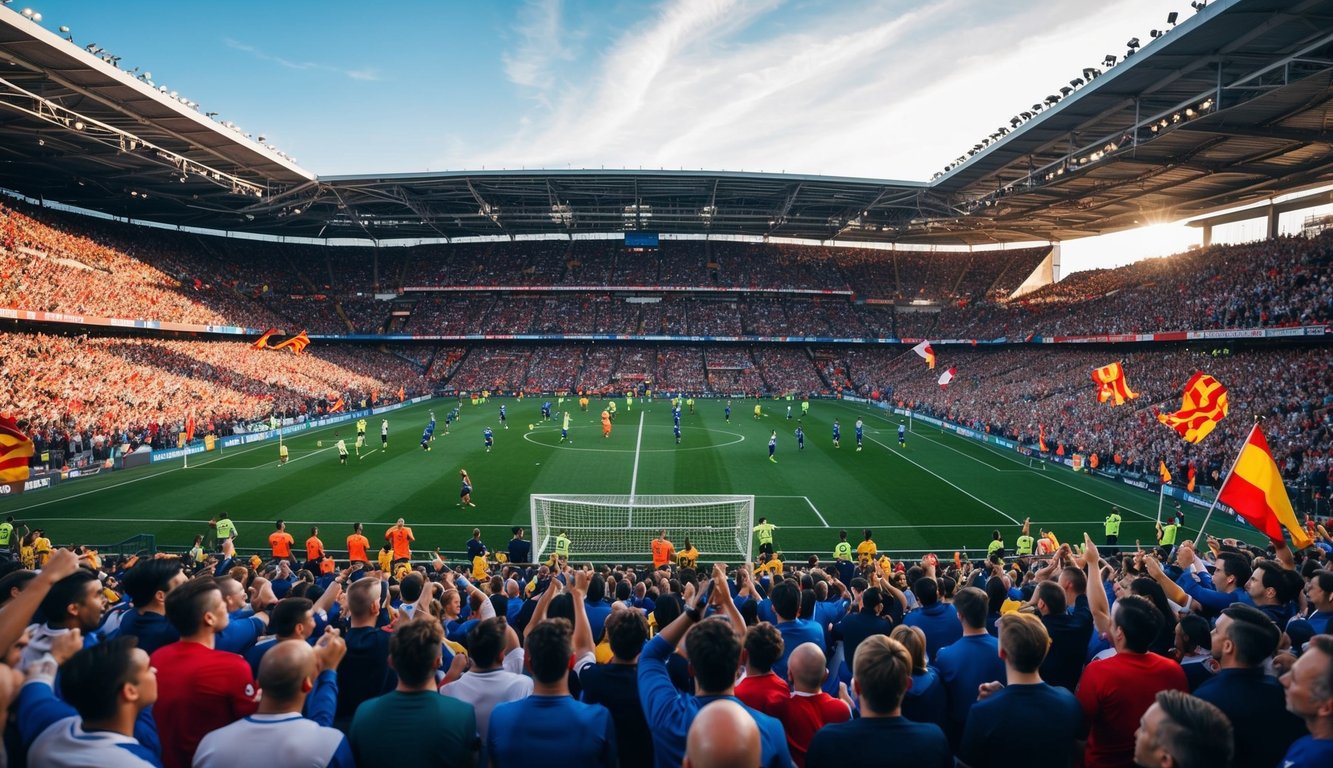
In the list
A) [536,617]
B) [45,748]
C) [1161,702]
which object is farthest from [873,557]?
[45,748]

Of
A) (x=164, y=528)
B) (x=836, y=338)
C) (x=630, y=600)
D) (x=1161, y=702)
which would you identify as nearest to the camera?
(x=1161, y=702)

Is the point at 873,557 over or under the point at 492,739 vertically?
under

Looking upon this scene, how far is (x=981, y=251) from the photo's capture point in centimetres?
7244

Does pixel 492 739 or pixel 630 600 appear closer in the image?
pixel 492 739

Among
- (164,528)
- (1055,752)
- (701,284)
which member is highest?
(701,284)

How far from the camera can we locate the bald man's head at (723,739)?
2.29 metres

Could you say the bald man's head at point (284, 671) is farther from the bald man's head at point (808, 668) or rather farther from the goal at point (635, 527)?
the goal at point (635, 527)

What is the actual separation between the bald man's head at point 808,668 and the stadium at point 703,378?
4 centimetres

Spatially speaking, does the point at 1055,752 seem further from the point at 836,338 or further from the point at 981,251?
the point at 981,251

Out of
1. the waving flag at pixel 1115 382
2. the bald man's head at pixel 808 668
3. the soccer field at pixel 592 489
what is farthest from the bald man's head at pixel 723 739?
the waving flag at pixel 1115 382

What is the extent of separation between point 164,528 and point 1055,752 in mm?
23335

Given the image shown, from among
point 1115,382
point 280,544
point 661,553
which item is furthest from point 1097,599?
point 1115,382

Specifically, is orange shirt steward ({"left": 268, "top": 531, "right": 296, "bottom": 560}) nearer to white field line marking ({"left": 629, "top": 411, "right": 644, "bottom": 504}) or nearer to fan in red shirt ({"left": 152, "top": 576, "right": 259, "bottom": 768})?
white field line marking ({"left": 629, "top": 411, "right": 644, "bottom": 504})

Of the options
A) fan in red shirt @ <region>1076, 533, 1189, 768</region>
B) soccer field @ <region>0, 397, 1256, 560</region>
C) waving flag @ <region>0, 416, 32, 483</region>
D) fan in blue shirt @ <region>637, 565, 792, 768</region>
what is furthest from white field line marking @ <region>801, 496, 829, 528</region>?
waving flag @ <region>0, 416, 32, 483</region>
